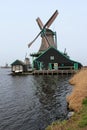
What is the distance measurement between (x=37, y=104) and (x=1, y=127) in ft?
26.0

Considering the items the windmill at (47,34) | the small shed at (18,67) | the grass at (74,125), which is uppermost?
the windmill at (47,34)

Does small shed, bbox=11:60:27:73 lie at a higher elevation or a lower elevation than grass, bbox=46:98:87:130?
higher

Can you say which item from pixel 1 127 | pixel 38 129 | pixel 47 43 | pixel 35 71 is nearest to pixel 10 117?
pixel 1 127

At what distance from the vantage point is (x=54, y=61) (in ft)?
242

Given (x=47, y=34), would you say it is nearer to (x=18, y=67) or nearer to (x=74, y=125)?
(x=18, y=67)

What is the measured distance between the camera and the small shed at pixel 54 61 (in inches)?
2882

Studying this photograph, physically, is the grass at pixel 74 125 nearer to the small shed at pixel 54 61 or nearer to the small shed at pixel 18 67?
the small shed at pixel 54 61

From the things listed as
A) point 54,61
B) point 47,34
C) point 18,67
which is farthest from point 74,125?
point 47,34

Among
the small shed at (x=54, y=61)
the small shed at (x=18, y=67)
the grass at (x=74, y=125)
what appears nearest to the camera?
the grass at (x=74, y=125)

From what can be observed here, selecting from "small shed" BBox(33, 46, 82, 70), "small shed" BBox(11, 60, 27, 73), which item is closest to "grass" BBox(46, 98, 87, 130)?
"small shed" BBox(33, 46, 82, 70)

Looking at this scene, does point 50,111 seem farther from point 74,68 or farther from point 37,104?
point 74,68

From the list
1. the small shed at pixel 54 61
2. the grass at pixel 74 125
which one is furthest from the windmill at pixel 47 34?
the grass at pixel 74 125

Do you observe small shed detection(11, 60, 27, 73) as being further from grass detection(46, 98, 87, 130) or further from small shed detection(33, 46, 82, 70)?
grass detection(46, 98, 87, 130)

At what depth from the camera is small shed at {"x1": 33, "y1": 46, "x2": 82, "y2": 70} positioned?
7321 cm
